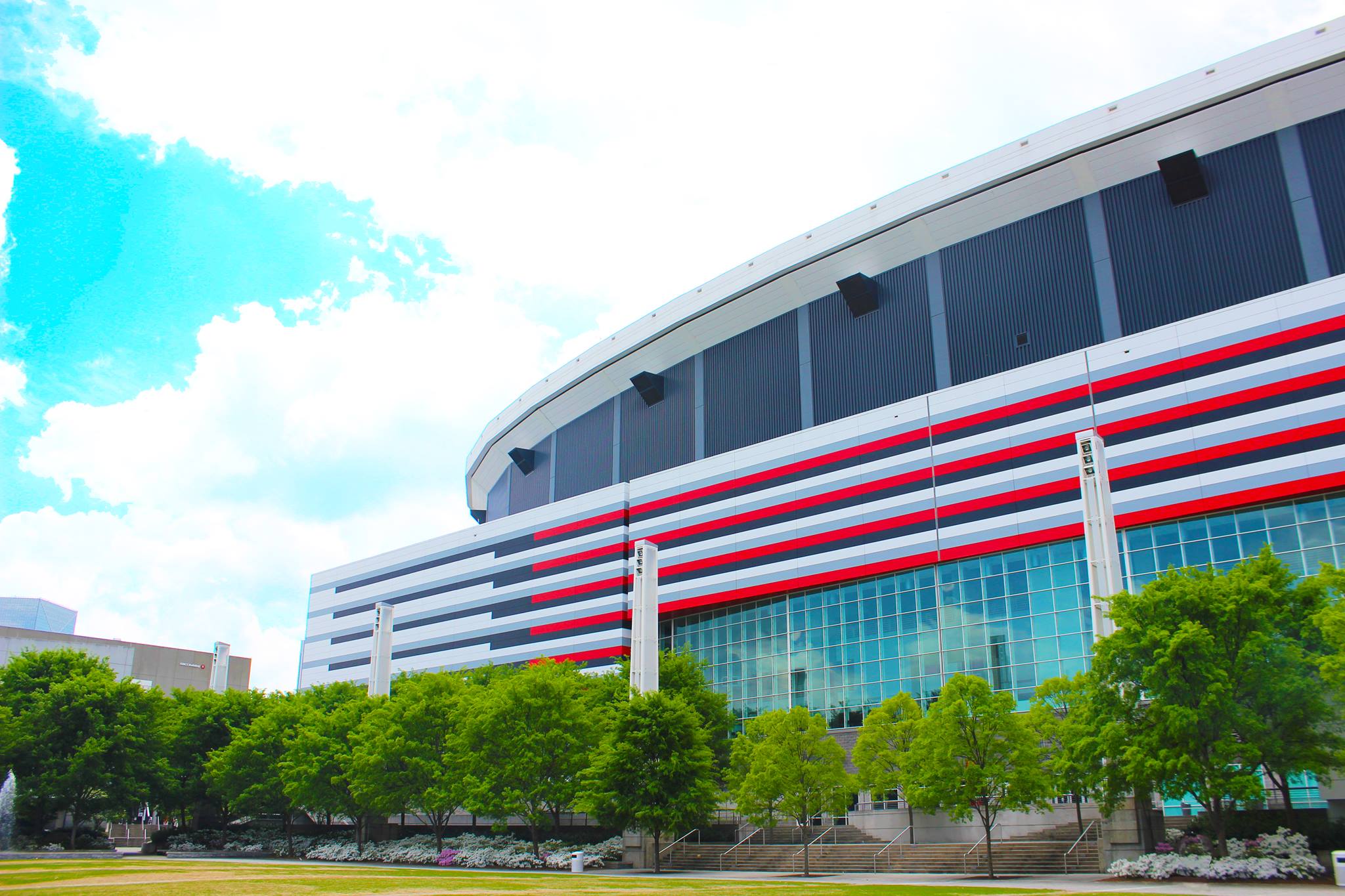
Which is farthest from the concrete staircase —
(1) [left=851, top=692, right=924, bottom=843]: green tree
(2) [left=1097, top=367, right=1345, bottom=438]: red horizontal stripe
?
(2) [left=1097, top=367, right=1345, bottom=438]: red horizontal stripe

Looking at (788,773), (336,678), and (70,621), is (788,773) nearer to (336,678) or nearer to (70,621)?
(336,678)

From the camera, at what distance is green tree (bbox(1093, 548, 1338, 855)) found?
1282 inches

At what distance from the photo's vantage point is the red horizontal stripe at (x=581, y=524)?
79.9m

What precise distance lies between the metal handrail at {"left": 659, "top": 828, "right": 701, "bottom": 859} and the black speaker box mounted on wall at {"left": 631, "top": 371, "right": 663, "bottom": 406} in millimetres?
38451

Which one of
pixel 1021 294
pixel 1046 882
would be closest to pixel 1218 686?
pixel 1046 882

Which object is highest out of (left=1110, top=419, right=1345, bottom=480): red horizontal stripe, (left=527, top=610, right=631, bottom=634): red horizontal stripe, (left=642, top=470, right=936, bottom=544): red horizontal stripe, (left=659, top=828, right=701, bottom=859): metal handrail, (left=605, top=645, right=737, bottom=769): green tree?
(left=642, top=470, right=936, bottom=544): red horizontal stripe

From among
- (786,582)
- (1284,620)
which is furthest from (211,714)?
(1284,620)

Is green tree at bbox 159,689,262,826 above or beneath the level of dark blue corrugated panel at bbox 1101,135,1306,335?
beneath

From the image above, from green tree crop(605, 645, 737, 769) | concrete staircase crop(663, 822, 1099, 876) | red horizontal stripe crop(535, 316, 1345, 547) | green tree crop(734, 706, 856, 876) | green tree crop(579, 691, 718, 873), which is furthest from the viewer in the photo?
green tree crop(605, 645, 737, 769)

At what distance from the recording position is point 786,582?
221 ft

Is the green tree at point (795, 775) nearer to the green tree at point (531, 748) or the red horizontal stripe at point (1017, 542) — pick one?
the green tree at point (531, 748)

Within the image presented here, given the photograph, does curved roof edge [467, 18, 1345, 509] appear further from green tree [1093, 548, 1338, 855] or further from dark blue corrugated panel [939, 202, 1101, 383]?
green tree [1093, 548, 1338, 855]

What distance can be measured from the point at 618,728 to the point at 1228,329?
38.0m

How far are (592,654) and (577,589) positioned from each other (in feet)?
19.5
